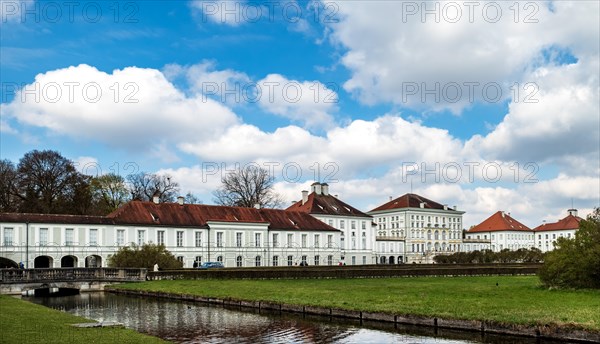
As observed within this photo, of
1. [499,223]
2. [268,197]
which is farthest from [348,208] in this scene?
[499,223]

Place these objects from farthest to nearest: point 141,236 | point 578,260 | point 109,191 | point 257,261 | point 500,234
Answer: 1. point 500,234
2. point 109,191
3. point 257,261
4. point 141,236
5. point 578,260

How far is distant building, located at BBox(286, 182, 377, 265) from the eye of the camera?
78375 mm

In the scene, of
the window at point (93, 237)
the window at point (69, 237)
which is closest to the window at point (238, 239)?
the window at point (93, 237)

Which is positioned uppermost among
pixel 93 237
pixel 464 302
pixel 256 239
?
pixel 93 237

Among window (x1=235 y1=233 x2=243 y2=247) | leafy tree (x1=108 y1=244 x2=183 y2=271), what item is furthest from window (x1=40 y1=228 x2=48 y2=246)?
window (x1=235 y1=233 x2=243 y2=247)

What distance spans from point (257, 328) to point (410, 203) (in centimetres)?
9109

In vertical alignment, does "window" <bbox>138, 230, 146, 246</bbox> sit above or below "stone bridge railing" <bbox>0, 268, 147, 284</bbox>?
above

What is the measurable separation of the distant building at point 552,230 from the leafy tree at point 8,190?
95.8 m

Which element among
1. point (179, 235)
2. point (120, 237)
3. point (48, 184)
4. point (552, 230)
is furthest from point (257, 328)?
point (552, 230)

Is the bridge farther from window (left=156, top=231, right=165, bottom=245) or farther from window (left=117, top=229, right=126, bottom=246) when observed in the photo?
window (left=156, top=231, right=165, bottom=245)

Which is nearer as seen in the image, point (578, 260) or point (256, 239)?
point (578, 260)

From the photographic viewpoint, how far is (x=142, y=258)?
143ft

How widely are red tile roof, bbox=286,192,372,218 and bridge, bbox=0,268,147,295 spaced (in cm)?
4055

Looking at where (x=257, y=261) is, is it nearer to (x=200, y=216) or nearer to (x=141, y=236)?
(x=200, y=216)
